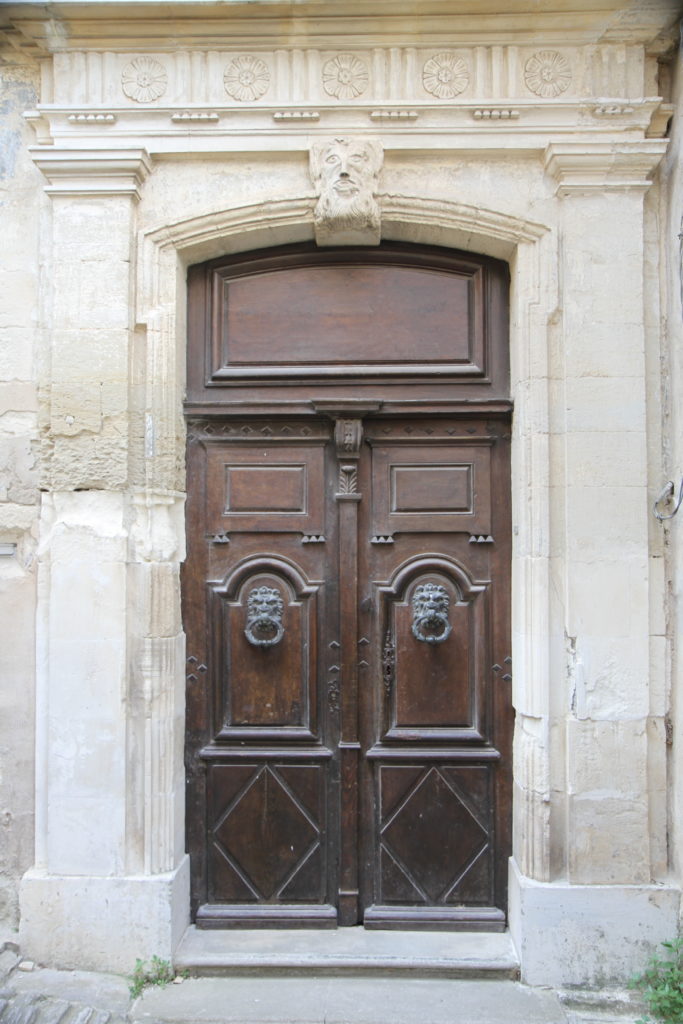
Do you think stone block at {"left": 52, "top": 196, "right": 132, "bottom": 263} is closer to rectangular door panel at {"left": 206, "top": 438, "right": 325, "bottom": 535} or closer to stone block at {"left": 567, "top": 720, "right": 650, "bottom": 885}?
rectangular door panel at {"left": 206, "top": 438, "right": 325, "bottom": 535}

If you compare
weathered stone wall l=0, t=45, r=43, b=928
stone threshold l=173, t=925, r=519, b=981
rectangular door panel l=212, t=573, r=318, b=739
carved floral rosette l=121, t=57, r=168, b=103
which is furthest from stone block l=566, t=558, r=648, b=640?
carved floral rosette l=121, t=57, r=168, b=103

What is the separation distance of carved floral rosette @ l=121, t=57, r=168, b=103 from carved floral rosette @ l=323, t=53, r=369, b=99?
772mm

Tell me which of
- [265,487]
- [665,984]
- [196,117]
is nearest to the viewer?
[665,984]

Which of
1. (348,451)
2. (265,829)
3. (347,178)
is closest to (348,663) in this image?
(265,829)

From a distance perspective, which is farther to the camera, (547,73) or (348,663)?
(348,663)

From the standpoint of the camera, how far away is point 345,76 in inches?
140

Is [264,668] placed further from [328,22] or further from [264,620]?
[328,22]

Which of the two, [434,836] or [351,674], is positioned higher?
[351,674]

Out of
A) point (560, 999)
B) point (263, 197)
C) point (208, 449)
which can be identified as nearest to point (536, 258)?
point (263, 197)

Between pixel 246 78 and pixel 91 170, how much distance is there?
2.79 feet

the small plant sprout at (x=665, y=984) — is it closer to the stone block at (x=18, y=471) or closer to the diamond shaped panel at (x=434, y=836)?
the diamond shaped panel at (x=434, y=836)

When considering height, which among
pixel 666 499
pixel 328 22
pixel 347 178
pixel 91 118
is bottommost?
pixel 666 499

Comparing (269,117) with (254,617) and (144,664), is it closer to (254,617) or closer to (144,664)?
(254,617)

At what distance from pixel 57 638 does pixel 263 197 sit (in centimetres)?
227
